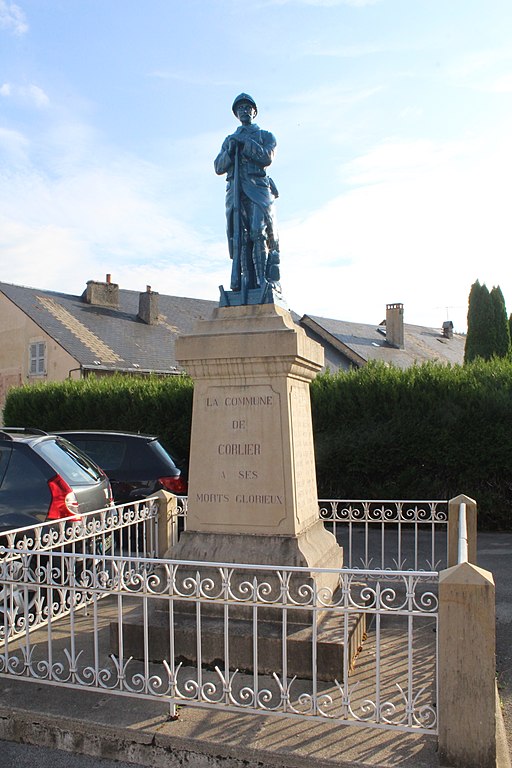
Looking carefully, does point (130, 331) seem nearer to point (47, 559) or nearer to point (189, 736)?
point (47, 559)

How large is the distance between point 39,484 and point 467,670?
3.97 metres

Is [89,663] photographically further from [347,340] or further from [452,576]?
[347,340]

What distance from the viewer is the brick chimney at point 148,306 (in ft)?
89.3

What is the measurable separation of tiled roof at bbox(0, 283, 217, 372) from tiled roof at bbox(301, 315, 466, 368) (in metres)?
7.31

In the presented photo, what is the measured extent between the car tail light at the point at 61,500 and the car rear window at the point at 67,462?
14 centimetres

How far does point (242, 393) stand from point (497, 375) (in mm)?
7229

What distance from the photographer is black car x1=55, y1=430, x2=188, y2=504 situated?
880 centimetres

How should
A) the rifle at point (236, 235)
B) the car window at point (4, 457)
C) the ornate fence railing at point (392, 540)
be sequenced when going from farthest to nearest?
the ornate fence railing at point (392, 540)
the car window at point (4, 457)
the rifle at point (236, 235)

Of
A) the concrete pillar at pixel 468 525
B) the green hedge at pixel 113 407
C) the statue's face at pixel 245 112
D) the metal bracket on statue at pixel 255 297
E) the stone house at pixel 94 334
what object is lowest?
the concrete pillar at pixel 468 525

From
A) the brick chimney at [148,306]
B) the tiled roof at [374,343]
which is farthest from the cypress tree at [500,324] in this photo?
the brick chimney at [148,306]

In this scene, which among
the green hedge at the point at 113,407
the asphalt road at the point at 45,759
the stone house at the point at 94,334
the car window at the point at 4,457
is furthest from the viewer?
the stone house at the point at 94,334

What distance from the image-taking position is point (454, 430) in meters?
10.7

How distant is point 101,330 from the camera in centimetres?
2512

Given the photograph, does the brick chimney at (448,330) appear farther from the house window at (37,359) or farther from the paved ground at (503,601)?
the paved ground at (503,601)
